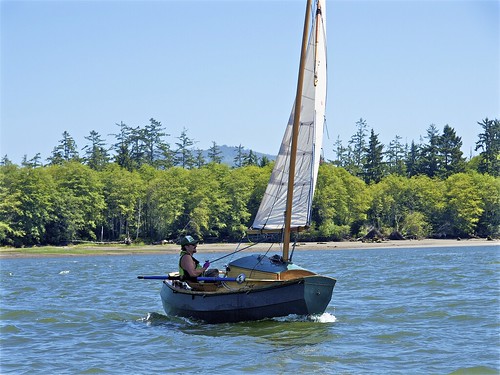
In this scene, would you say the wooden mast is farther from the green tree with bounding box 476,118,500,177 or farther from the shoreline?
the green tree with bounding box 476,118,500,177

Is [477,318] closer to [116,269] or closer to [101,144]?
[116,269]

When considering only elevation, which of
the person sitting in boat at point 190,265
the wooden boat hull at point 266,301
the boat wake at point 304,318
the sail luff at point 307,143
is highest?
the sail luff at point 307,143

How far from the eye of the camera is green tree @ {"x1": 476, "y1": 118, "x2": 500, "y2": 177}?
13288 centimetres

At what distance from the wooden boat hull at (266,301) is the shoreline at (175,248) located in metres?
55.7

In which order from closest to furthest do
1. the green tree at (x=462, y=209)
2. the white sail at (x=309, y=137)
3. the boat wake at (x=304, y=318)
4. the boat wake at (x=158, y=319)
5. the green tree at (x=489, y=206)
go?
the boat wake at (x=304, y=318) → the white sail at (x=309, y=137) → the boat wake at (x=158, y=319) → the green tree at (x=462, y=209) → the green tree at (x=489, y=206)

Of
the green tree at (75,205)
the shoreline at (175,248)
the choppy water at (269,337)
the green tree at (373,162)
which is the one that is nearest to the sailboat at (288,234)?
the choppy water at (269,337)

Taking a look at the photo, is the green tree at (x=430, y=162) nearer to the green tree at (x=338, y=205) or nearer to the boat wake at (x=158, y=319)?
the green tree at (x=338, y=205)

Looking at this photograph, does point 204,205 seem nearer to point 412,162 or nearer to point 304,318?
point 412,162

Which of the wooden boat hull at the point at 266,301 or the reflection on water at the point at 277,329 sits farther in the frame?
the wooden boat hull at the point at 266,301

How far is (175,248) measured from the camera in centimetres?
9275

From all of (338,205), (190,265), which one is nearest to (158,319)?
(190,265)

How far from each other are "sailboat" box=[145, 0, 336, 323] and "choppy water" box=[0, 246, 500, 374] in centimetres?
56

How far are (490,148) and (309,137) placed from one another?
121521 mm

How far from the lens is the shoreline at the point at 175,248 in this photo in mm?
82688
